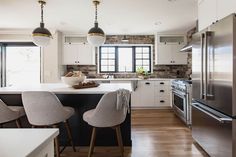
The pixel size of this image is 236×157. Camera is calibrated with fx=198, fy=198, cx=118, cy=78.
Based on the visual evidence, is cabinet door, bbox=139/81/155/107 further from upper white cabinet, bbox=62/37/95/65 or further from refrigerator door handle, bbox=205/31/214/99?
refrigerator door handle, bbox=205/31/214/99

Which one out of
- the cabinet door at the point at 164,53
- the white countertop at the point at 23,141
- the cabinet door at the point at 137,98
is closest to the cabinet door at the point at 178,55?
the cabinet door at the point at 164,53

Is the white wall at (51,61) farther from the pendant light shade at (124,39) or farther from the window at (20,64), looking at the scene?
the pendant light shade at (124,39)

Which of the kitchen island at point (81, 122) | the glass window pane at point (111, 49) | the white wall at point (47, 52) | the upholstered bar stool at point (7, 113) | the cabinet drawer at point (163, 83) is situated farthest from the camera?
the glass window pane at point (111, 49)

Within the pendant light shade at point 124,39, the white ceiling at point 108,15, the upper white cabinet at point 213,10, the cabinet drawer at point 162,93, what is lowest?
the cabinet drawer at point 162,93

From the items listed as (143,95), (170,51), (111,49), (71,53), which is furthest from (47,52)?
(170,51)

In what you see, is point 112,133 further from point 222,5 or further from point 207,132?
point 222,5

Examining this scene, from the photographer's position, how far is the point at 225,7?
2.29m

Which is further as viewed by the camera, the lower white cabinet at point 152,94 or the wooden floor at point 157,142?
the lower white cabinet at point 152,94

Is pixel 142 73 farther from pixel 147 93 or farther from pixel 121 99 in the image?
pixel 121 99

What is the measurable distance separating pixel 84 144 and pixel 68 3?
2.44 meters

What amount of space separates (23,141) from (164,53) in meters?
5.74

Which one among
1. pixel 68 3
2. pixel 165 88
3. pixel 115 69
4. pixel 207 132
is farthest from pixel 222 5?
pixel 115 69

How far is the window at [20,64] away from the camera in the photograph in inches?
236

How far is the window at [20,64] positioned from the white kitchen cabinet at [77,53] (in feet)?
2.70
